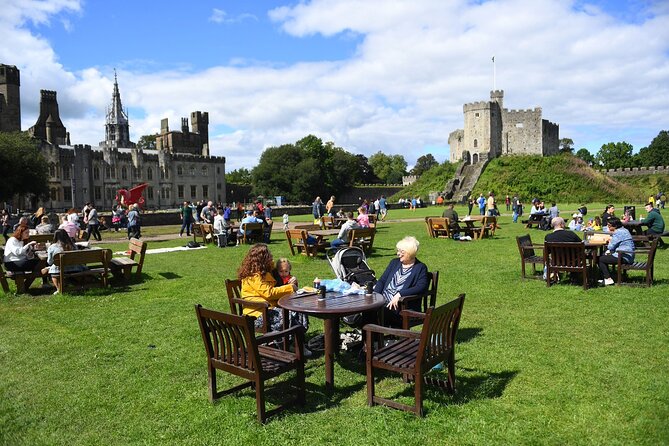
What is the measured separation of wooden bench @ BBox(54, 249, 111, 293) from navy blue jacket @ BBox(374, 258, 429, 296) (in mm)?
6129

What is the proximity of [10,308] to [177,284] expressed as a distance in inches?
118

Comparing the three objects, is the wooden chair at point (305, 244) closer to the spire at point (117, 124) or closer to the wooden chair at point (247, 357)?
the wooden chair at point (247, 357)

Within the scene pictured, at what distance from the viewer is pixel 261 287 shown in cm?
616

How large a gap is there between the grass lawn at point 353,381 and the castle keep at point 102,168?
200 ft

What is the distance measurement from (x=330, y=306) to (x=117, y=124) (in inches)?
4151

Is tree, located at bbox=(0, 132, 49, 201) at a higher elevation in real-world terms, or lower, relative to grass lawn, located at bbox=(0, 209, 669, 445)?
higher

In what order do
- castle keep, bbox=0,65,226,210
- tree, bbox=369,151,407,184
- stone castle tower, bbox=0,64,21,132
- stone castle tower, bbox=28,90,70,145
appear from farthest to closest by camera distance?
tree, bbox=369,151,407,184 < stone castle tower, bbox=28,90,70,145 < castle keep, bbox=0,65,226,210 < stone castle tower, bbox=0,64,21,132

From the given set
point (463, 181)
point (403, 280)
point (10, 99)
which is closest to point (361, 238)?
point (403, 280)

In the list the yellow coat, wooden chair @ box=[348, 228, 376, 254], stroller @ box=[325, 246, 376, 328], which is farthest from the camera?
wooden chair @ box=[348, 228, 376, 254]

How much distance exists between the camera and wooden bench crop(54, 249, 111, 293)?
9.73 meters

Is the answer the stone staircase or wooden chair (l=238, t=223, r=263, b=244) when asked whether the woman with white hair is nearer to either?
wooden chair (l=238, t=223, r=263, b=244)

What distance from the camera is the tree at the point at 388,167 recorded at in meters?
123

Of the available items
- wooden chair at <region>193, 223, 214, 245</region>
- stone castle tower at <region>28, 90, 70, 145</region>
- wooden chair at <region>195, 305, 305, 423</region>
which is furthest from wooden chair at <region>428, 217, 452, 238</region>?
stone castle tower at <region>28, 90, 70, 145</region>

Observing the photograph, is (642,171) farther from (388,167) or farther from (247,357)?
(247,357)
